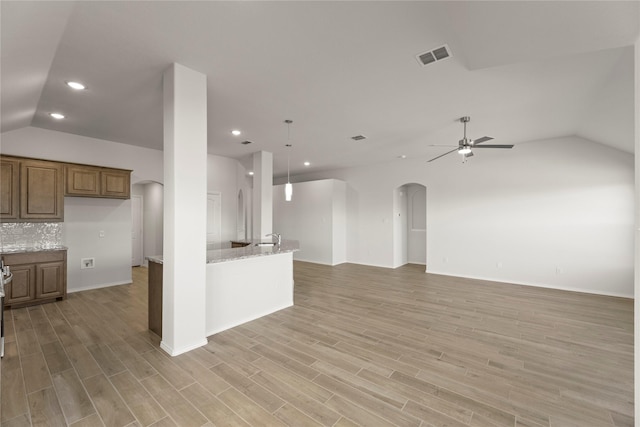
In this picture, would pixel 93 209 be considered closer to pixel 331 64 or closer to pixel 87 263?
pixel 87 263

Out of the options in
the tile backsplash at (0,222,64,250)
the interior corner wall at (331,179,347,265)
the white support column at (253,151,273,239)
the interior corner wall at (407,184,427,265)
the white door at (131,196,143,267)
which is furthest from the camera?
the interior corner wall at (407,184,427,265)

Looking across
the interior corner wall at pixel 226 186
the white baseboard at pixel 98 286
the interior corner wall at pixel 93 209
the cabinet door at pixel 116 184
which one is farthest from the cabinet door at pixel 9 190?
the interior corner wall at pixel 226 186

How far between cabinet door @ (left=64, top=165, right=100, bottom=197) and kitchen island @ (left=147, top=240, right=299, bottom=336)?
2.58 m

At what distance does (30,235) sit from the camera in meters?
4.43

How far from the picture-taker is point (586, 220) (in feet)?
16.4

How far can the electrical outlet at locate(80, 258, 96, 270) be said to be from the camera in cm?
494

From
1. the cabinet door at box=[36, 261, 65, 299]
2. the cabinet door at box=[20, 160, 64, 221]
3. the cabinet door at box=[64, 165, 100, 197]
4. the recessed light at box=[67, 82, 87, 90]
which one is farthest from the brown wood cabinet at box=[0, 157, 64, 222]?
the recessed light at box=[67, 82, 87, 90]

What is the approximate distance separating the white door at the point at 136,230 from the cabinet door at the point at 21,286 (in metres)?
3.35

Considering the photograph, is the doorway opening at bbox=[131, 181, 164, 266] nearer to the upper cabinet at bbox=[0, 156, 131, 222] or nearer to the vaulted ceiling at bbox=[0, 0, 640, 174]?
the upper cabinet at bbox=[0, 156, 131, 222]

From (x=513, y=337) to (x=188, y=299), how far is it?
12.2 feet

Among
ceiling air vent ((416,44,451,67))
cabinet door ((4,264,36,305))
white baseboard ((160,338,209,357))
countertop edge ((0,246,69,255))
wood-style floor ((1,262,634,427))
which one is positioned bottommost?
wood-style floor ((1,262,634,427))

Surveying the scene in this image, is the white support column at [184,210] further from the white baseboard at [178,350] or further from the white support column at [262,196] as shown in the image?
the white support column at [262,196]

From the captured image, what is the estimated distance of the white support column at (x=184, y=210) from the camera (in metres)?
2.65

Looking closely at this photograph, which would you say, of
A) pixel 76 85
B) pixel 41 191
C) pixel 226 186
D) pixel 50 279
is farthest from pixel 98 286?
pixel 76 85
